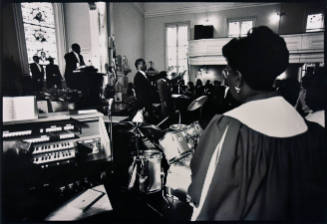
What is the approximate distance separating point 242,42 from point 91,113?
4.31 feet

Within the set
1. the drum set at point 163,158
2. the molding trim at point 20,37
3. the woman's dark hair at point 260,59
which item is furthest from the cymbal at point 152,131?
Result: the molding trim at point 20,37

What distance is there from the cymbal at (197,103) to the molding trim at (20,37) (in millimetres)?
1254

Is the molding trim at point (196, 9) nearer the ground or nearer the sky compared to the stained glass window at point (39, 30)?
nearer the sky

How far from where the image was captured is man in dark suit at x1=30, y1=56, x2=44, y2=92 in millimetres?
1601

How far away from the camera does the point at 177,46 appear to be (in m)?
1.86

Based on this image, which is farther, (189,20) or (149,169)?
(149,169)

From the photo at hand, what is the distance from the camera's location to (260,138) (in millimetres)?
1100

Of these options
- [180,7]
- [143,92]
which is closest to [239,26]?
[180,7]

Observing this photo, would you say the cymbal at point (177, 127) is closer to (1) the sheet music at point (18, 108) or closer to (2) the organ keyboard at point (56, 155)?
(2) the organ keyboard at point (56, 155)

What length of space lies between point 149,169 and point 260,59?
1.37 metres

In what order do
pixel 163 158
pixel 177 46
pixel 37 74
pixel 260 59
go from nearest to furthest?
pixel 260 59 < pixel 37 74 < pixel 177 46 < pixel 163 158

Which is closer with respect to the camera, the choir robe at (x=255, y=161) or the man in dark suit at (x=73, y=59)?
the choir robe at (x=255, y=161)

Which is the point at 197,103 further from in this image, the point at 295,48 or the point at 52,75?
the point at 52,75

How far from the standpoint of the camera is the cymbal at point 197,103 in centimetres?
166
